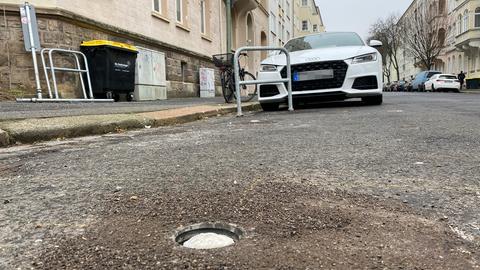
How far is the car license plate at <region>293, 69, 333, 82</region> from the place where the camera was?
23.9 ft

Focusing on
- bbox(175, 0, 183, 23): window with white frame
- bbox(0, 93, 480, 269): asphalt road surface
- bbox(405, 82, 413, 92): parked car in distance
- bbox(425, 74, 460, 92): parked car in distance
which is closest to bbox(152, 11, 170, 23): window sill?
bbox(175, 0, 183, 23): window with white frame

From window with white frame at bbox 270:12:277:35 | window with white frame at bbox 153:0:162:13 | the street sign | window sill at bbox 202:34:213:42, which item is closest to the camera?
the street sign

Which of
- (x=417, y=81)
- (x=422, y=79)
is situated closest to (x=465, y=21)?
(x=417, y=81)

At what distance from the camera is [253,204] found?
1.87m

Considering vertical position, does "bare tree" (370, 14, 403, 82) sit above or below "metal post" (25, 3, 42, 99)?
above

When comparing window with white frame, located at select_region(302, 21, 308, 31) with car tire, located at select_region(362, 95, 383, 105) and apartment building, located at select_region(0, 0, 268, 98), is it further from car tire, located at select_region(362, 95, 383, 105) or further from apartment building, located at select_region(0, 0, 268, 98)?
car tire, located at select_region(362, 95, 383, 105)

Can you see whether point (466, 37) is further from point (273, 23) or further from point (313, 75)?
point (313, 75)

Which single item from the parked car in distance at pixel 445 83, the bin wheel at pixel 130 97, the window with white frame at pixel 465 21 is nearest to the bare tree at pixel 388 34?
the window with white frame at pixel 465 21

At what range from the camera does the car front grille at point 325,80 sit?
7.26m

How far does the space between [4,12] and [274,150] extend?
323 inches

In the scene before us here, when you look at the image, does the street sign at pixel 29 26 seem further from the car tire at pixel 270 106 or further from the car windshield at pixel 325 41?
the car windshield at pixel 325 41

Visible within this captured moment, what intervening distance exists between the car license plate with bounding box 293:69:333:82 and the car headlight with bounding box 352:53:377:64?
435 millimetres

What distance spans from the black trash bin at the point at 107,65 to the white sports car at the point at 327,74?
4.34 meters

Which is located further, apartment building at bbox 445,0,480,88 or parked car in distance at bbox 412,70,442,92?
apartment building at bbox 445,0,480,88
